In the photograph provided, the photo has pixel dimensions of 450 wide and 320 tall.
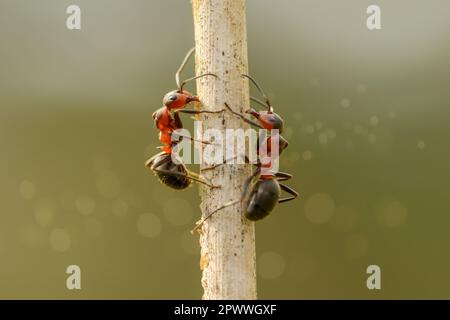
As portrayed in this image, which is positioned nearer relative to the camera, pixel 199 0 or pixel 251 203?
pixel 251 203

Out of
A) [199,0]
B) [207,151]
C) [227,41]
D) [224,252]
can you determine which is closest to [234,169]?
[207,151]

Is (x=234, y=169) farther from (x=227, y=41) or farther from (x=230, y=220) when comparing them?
(x=227, y=41)

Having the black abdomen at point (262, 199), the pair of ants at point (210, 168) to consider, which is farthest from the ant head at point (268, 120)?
the black abdomen at point (262, 199)

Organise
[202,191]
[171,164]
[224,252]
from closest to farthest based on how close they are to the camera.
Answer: [224,252], [202,191], [171,164]

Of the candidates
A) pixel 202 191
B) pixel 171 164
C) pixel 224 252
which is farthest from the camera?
pixel 171 164

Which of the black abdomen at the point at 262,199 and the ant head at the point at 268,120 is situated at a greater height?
the ant head at the point at 268,120

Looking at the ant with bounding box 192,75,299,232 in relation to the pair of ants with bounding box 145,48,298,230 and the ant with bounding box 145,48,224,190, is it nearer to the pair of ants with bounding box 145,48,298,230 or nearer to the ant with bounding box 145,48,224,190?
the pair of ants with bounding box 145,48,298,230

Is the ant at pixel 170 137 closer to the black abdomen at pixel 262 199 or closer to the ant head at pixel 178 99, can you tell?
the ant head at pixel 178 99

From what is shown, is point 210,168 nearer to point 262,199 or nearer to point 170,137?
point 262,199

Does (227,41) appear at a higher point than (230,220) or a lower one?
higher
